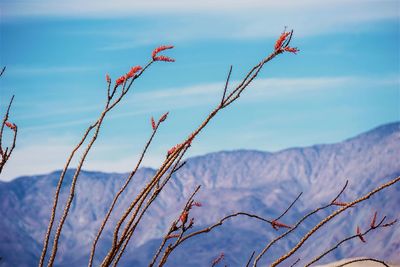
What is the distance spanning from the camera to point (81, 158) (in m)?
3.32

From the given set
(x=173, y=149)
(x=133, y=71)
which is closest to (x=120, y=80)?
(x=133, y=71)

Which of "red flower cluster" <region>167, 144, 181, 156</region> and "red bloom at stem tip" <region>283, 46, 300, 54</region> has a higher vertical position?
"red bloom at stem tip" <region>283, 46, 300, 54</region>

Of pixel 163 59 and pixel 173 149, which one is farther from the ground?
pixel 163 59

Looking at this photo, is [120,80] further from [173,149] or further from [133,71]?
[173,149]

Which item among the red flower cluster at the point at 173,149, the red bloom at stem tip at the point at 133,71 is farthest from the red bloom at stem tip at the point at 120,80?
the red flower cluster at the point at 173,149

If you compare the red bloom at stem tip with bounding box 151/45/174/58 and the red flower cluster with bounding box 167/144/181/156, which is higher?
the red bloom at stem tip with bounding box 151/45/174/58

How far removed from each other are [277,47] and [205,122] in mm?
545

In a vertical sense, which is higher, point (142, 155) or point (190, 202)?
point (142, 155)

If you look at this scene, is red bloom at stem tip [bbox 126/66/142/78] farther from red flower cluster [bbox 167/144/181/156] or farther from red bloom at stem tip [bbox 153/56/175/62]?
red flower cluster [bbox 167/144/181/156]

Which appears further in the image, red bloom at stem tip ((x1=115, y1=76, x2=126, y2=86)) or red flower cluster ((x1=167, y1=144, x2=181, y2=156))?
red bloom at stem tip ((x1=115, y1=76, x2=126, y2=86))

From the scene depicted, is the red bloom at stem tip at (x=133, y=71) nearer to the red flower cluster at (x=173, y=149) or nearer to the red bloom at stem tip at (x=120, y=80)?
the red bloom at stem tip at (x=120, y=80)

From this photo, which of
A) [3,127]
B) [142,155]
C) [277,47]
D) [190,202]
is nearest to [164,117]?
[142,155]

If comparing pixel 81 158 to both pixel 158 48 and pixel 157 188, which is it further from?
pixel 158 48

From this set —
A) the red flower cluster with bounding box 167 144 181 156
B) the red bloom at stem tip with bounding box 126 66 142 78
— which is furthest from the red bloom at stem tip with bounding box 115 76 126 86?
the red flower cluster with bounding box 167 144 181 156
